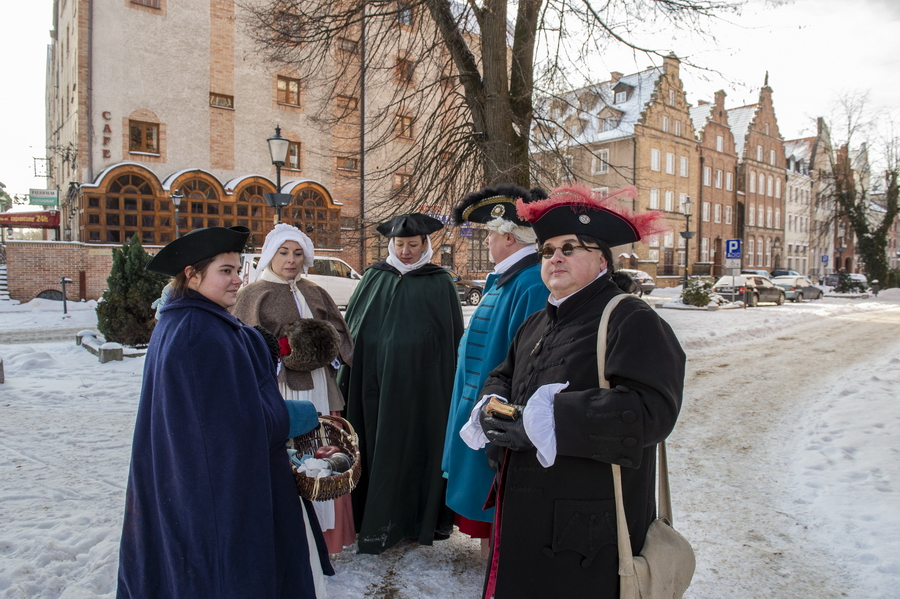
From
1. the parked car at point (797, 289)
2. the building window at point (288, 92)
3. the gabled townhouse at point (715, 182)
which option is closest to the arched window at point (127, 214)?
the building window at point (288, 92)

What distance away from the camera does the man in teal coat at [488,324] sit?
2.92 metres

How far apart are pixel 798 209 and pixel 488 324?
6236cm

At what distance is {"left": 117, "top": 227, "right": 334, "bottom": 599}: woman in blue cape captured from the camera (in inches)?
78.4

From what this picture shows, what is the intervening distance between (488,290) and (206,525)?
1919 mm

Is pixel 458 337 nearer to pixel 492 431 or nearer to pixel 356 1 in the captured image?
pixel 492 431

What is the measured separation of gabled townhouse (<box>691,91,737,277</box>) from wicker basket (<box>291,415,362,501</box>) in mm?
43106

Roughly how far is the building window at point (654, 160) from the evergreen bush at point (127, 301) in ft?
111

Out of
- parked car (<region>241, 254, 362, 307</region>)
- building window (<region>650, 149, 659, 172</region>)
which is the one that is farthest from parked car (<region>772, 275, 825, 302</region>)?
parked car (<region>241, 254, 362, 307</region>)

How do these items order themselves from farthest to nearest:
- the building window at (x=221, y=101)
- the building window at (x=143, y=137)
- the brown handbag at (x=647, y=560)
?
the building window at (x=221, y=101)
the building window at (x=143, y=137)
the brown handbag at (x=647, y=560)

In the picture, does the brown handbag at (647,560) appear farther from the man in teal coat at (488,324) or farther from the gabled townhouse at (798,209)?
the gabled townhouse at (798,209)

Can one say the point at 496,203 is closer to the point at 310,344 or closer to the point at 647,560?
the point at 310,344

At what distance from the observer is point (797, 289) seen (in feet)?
90.9

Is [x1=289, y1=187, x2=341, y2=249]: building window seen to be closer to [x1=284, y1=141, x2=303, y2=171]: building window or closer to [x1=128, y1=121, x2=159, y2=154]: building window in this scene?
[x1=284, y1=141, x2=303, y2=171]: building window

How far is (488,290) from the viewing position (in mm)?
3371
